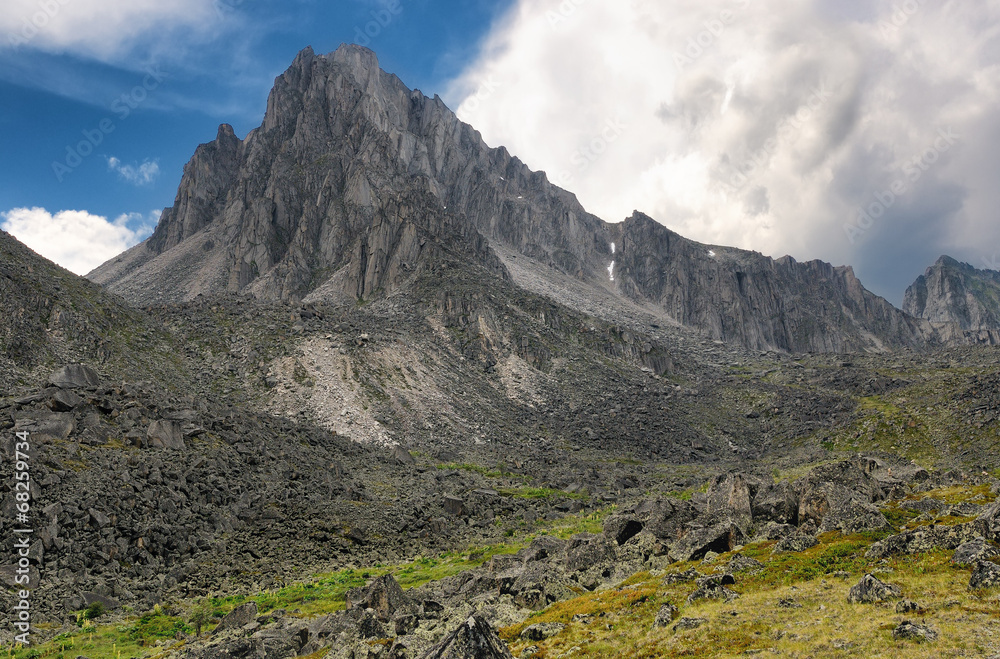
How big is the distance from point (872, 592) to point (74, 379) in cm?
6754

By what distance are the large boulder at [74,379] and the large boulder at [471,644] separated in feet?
183

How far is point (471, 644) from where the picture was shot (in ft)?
48.1

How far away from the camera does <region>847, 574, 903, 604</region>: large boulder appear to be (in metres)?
18.9

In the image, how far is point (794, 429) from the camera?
126 m

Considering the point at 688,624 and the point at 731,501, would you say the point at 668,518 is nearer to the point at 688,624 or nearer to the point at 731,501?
the point at 731,501

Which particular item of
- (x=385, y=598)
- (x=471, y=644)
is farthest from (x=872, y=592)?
(x=385, y=598)

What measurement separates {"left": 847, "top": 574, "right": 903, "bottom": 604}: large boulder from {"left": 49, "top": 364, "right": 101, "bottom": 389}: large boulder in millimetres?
63391

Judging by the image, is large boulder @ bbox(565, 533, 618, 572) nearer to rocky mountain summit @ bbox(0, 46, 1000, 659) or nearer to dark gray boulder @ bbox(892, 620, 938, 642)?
rocky mountain summit @ bbox(0, 46, 1000, 659)

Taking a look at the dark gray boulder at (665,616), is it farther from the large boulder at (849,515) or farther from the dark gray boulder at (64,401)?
the dark gray boulder at (64,401)

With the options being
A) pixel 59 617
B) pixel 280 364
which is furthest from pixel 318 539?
pixel 280 364

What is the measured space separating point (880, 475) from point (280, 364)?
97400mm

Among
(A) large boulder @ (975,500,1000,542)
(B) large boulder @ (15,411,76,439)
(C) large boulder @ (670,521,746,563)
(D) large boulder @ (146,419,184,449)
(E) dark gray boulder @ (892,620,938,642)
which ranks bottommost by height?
(C) large boulder @ (670,521,746,563)

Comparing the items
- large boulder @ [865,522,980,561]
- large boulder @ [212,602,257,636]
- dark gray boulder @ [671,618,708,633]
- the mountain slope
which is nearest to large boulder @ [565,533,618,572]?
dark gray boulder @ [671,618,708,633]

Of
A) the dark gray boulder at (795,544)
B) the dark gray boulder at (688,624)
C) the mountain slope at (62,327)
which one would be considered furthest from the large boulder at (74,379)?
the dark gray boulder at (795,544)
